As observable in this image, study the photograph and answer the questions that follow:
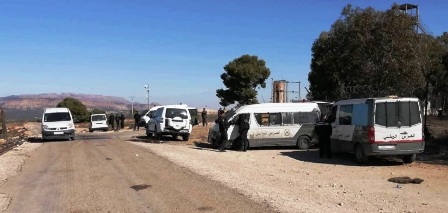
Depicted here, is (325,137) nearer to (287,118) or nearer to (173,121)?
(287,118)

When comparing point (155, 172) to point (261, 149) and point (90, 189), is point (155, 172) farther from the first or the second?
point (261, 149)

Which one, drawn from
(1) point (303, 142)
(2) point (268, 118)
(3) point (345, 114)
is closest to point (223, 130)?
(2) point (268, 118)

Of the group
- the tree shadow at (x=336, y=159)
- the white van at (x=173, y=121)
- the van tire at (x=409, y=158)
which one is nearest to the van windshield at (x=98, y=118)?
the white van at (x=173, y=121)

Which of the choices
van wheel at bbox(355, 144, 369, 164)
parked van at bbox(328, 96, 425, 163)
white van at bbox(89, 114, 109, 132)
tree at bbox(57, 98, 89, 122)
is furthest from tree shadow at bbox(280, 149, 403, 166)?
tree at bbox(57, 98, 89, 122)

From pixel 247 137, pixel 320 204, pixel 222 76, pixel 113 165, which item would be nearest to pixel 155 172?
pixel 113 165

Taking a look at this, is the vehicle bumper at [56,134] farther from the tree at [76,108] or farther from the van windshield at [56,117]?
the tree at [76,108]

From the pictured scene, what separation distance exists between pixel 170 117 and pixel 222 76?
1453 inches

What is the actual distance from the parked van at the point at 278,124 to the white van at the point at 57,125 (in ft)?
32.5

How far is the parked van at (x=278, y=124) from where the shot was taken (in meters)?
20.9

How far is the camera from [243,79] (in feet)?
198

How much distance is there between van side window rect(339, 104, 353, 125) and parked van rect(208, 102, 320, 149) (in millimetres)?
4001

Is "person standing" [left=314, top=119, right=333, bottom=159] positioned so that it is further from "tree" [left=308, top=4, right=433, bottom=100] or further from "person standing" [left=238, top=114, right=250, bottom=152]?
"tree" [left=308, top=4, right=433, bottom=100]

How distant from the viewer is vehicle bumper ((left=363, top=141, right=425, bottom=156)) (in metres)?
15.0

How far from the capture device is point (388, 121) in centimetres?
1498
